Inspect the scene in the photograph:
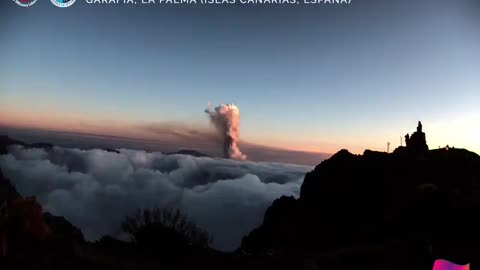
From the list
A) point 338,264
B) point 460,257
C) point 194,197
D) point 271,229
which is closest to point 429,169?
point 271,229

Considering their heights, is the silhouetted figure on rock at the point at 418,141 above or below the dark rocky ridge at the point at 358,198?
above

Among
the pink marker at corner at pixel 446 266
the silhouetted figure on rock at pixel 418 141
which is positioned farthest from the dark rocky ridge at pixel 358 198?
the pink marker at corner at pixel 446 266

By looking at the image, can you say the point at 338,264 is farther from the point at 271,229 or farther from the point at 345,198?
the point at 271,229

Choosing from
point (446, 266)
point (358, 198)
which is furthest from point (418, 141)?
point (446, 266)

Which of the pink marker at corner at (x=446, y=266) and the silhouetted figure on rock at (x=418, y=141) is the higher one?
the silhouetted figure on rock at (x=418, y=141)

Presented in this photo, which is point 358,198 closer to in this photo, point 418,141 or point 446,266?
point 418,141

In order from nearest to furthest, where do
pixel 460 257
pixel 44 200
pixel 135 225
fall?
pixel 460 257 < pixel 135 225 < pixel 44 200

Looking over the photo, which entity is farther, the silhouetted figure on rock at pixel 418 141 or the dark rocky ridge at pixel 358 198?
the silhouetted figure on rock at pixel 418 141

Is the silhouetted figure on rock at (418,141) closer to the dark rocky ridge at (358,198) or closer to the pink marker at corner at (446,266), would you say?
the dark rocky ridge at (358,198)

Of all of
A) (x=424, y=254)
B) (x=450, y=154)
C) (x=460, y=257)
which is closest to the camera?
(x=460, y=257)

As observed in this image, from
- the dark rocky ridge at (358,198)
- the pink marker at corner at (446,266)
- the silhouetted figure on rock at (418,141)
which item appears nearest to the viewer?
the pink marker at corner at (446,266)

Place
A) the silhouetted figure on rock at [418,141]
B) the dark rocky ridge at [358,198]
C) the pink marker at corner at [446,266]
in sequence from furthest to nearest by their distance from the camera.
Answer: the silhouetted figure on rock at [418,141] → the dark rocky ridge at [358,198] → the pink marker at corner at [446,266]
